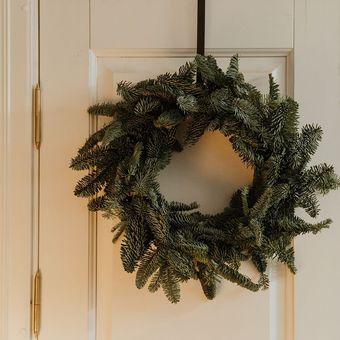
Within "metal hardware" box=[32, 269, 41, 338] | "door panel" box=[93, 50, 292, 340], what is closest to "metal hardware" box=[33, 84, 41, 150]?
"door panel" box=[93, 50, 292, 340]

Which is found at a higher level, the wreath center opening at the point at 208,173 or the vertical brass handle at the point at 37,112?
the vertical brass handle at the point at 37,112

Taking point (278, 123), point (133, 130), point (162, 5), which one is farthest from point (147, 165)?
point (162, 5)

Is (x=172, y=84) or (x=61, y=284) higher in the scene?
(x=172, y=84)

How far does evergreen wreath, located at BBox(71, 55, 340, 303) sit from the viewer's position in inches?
24.8

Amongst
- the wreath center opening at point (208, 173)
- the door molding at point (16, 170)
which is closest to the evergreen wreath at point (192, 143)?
the wreath center opening at point (208, 173)

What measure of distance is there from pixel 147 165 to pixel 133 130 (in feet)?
0.25

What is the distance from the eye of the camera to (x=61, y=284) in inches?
30.4

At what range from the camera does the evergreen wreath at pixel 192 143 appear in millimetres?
629

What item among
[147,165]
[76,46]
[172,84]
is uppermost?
[76,46]

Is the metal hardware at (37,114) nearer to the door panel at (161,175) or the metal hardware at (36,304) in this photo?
the door panel at (161,175)

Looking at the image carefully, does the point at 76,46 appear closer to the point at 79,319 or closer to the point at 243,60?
the point at 243,60

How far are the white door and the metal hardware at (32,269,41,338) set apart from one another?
0.01 meters

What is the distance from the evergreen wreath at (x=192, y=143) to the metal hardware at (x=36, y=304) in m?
0.25

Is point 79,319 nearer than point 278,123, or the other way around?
point 278,123
